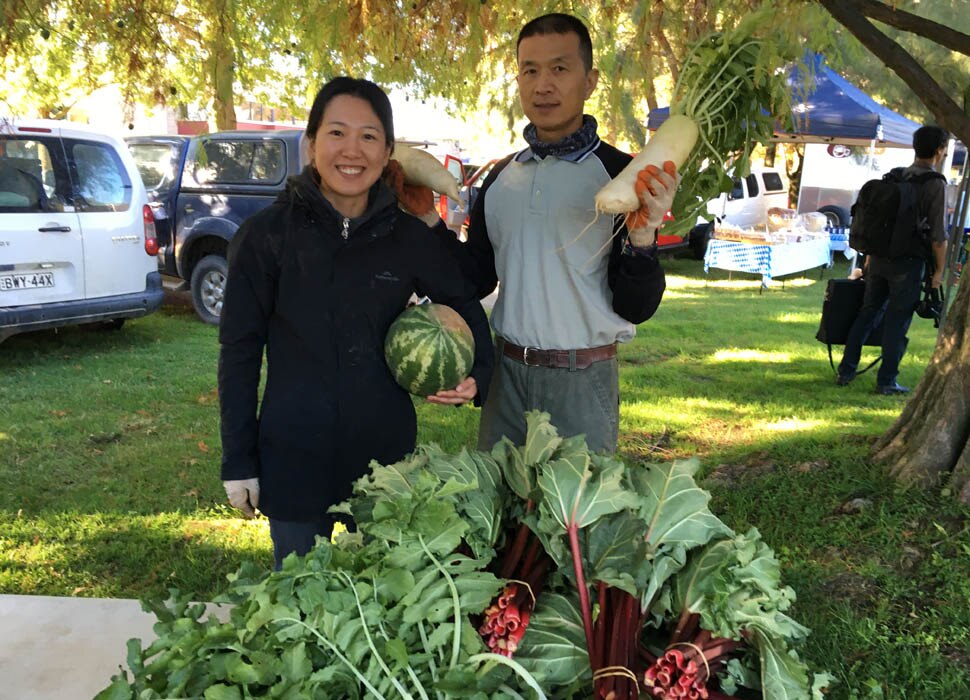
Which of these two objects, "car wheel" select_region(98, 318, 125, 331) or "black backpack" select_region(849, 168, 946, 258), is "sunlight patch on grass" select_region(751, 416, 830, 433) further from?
"car wheel" select_region(98, 318, 125, 331)

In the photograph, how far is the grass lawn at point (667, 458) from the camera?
3.26m

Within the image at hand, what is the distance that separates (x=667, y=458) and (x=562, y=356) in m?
2.65

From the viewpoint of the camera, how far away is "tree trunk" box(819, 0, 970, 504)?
360 cm

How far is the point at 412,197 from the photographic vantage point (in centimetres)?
280

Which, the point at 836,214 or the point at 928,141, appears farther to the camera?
the point at 836,214

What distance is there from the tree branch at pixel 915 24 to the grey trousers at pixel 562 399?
2097mm

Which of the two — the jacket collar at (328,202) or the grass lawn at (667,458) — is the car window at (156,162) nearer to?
the grass lawn at (667,458)

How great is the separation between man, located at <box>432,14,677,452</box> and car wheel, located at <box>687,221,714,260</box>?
14205 mm

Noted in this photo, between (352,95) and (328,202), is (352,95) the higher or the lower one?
the higher one

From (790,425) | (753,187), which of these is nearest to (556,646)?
(790,425)

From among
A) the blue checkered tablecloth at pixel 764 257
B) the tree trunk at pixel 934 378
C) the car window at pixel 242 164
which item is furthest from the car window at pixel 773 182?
the tree trunk at pixel 934 378

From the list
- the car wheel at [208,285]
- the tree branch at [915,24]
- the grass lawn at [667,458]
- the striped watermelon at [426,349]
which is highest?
the tree branch at [915,24]

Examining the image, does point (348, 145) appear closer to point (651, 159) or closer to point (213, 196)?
point (651, 159)

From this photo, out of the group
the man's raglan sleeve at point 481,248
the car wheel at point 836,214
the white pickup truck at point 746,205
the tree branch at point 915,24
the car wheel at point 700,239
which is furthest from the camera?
the car wheel at point 836,214
